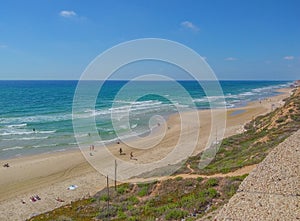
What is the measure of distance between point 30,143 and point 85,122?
13520 mm

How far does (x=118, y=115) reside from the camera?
186 feet

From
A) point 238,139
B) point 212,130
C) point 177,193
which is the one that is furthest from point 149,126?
point 177,193

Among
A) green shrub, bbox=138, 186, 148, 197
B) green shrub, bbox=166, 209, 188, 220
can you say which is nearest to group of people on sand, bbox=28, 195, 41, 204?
green shrub, bbox=138, 186, 148, 197

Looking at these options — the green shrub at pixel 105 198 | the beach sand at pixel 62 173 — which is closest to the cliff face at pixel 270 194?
the green shrub at pixel 105 198

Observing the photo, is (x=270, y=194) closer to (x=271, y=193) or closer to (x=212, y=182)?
(x=271, y=193)

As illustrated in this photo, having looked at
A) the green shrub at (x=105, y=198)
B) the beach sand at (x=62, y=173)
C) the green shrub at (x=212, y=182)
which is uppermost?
the green shrub at (x=212, y=182)

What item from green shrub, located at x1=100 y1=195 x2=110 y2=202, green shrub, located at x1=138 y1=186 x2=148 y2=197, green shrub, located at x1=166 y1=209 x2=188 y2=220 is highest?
green shrub, located at x1=166 y1=209 x2=188 y2=220

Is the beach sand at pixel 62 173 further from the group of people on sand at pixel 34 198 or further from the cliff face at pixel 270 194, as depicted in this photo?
the cliff face at pixel 270 194

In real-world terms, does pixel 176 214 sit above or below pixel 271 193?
below

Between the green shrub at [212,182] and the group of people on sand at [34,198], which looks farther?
the group of people on sand at [34,198]

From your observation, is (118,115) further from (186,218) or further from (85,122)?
(186,218)

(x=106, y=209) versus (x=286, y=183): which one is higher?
(x=286, y=183)

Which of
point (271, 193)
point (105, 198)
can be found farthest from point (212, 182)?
point (105, 198)

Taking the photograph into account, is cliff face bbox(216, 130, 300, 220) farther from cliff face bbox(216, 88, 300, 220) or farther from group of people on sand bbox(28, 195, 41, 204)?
group of people on sand bbox(28, 195, 41, 204)
